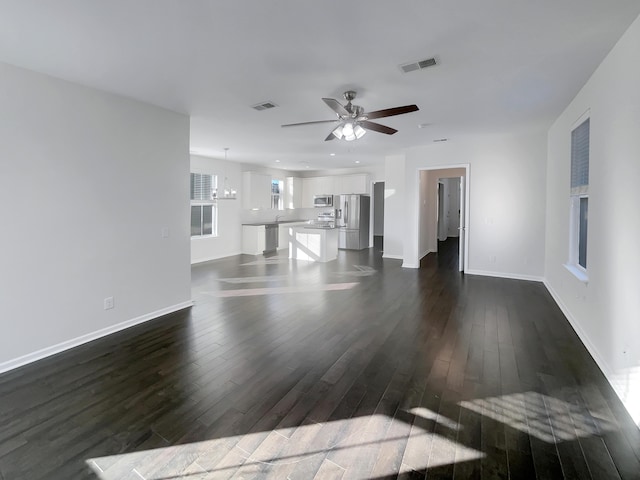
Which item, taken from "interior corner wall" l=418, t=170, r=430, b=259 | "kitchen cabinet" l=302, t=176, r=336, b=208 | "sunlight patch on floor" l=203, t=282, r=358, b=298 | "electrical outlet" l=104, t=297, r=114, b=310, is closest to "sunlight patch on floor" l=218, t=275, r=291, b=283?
"sunlight patch on floor" l=203, t=282, r=358, b=298

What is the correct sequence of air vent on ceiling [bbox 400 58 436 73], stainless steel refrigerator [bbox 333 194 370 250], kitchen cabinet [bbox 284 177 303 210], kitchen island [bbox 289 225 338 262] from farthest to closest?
kitchen cabinet [bbox 284 177 303 210] < stainless steel refrigerator [bbox 333 194 370 250] < kitchen island [bbox 289 225 338 262] < air vent on ceiling [bbox 400 58 436 73]

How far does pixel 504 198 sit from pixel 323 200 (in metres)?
5.78

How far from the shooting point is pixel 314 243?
8.43 m

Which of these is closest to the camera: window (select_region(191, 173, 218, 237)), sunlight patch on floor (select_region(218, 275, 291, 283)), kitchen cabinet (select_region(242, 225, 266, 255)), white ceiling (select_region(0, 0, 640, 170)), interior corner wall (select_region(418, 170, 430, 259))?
white ceiling (select_region(0, 0, 640, 170))

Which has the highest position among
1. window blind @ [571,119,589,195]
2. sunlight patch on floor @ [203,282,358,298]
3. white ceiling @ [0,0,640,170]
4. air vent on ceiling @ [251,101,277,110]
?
air vent on ceiling @ [251,101,277,110]

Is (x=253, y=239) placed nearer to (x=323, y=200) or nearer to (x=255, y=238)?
(x=255, y=238)

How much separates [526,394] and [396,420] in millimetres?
1092

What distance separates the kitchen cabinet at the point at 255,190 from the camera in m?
9.41

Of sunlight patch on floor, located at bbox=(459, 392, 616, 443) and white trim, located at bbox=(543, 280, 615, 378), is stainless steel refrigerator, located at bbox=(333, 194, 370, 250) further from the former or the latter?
sunlight patch on floor, located at bbox=(459, 392, 616, 443)

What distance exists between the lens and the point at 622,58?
8.42ft

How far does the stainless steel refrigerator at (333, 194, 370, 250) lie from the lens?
10.2 metres

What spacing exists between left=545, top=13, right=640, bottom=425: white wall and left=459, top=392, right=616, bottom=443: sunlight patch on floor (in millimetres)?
291

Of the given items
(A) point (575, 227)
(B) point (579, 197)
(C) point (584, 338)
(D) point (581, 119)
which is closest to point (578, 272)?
(A) point (575, 227)

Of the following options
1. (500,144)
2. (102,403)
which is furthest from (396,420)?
Answer: (500,144)
